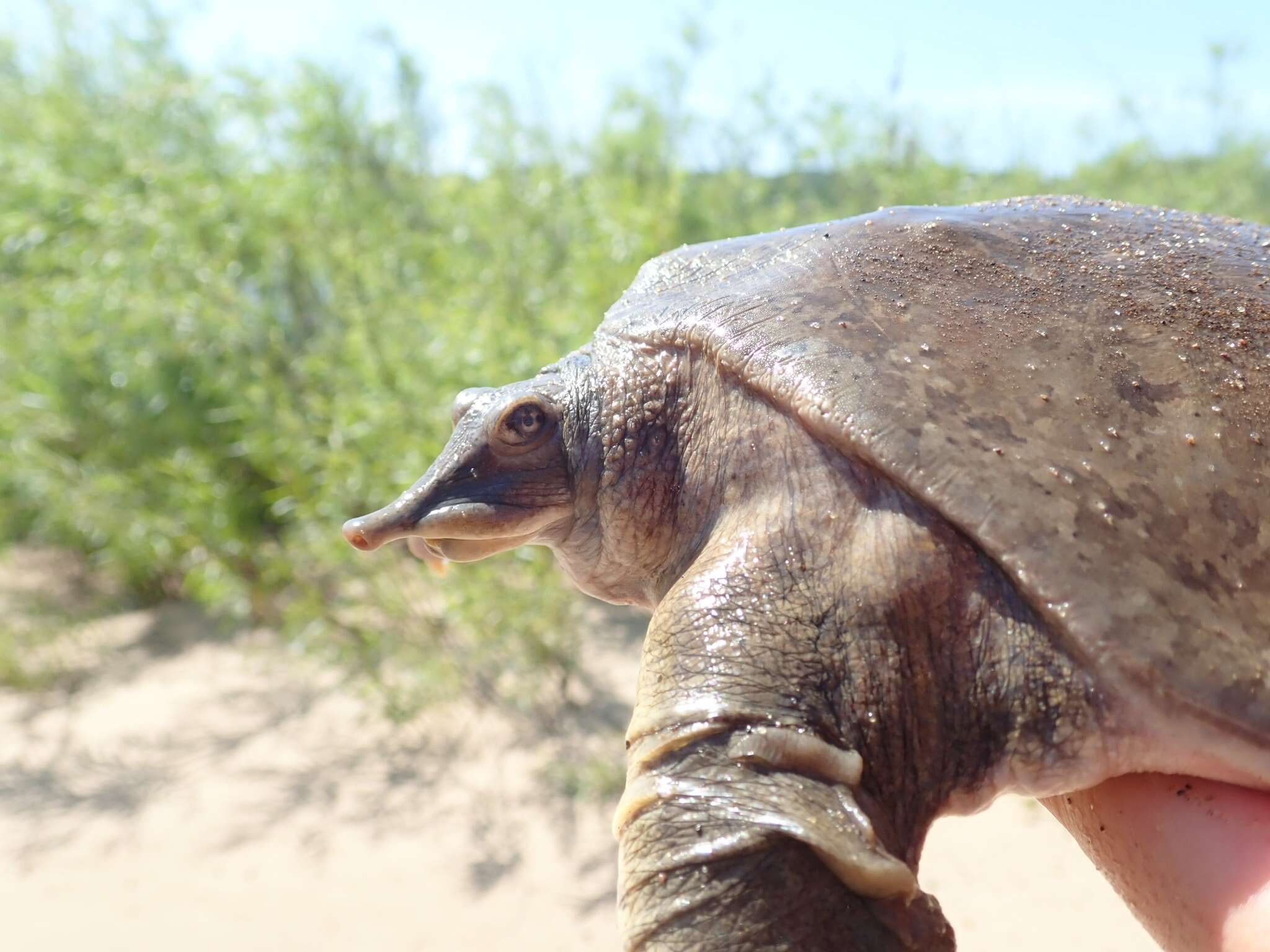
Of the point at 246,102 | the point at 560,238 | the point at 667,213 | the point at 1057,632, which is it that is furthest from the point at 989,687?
the point at 246,102

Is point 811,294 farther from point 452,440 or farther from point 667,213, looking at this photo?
point 667,213

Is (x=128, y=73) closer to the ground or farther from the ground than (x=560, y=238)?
farther from the ground

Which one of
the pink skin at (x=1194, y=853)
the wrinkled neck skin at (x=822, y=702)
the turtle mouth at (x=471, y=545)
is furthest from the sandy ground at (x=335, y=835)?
the wrinkled neck skin at (x=822, y=702)

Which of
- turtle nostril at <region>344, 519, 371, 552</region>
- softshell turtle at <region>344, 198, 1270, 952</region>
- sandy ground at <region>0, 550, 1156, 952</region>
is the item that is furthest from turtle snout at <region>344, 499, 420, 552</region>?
sandy ground at <region>0, 550, 1156, 952</region>

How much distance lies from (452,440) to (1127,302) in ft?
3.46

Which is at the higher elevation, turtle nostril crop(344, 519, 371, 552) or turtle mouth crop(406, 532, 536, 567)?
turtle nostril crop(344, 519, 371, 552)

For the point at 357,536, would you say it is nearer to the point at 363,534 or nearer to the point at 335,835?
the point at 363,534

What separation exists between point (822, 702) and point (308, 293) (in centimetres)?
553

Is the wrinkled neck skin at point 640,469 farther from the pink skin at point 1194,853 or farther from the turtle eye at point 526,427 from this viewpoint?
the pink skin at point 1194,853

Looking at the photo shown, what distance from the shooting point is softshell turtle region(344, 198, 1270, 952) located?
950 mm

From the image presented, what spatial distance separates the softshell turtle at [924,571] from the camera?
3.12 ft

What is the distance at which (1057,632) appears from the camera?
984 millimetres

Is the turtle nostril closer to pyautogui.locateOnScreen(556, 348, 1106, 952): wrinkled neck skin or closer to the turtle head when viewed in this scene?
the turtle head

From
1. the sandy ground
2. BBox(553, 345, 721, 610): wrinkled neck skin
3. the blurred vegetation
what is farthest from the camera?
the blurred vegetation
